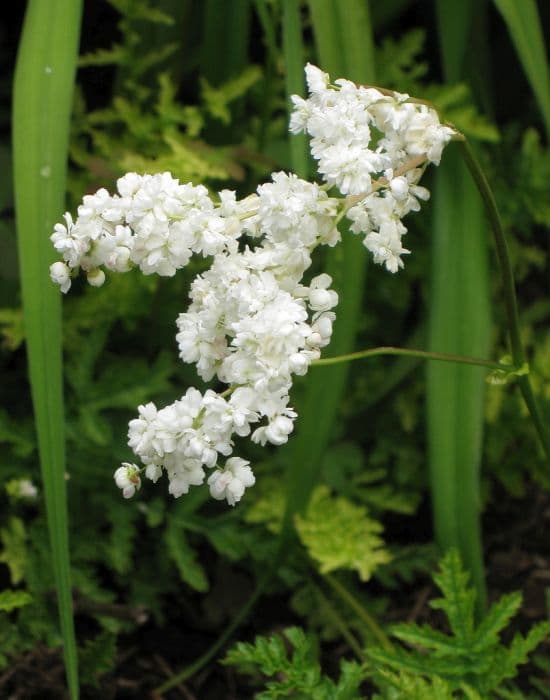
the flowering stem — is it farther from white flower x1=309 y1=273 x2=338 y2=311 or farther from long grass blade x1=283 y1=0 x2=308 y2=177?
long grass blade x1=283 y1=0 x2=308 y2=177

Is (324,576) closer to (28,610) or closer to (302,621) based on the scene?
(302,621)

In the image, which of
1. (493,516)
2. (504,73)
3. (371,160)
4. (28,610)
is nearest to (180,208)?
(371,160)

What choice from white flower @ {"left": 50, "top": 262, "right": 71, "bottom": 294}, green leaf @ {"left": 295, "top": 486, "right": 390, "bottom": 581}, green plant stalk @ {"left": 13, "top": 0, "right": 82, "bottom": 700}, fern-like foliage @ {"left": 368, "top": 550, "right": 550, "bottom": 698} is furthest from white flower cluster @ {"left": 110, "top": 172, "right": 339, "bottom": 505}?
green leaf @ {"left": 295, "top": 486, "right": 390, "bottom": 581}

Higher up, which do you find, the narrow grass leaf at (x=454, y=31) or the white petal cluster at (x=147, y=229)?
the narrow grass leaf at (x=454, y=31)

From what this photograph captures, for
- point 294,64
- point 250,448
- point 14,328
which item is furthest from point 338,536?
point 294,64

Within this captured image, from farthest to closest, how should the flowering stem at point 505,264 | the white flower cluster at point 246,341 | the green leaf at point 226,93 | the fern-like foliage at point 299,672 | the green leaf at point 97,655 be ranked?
the green leaf at point 226,93, the green leaf at point 97,655, the fern-like foliage at point 299,672, the flowering stem at point 505,264, the white flower cluster at point 246,341

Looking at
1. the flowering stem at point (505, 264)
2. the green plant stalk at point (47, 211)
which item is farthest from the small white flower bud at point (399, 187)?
the green plant stalk at point (47, 211)

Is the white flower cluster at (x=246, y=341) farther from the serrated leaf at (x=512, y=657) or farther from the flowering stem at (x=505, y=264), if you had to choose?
the serrated leaf at (x=512, y=657)
